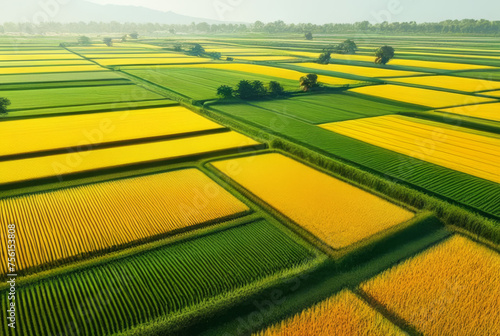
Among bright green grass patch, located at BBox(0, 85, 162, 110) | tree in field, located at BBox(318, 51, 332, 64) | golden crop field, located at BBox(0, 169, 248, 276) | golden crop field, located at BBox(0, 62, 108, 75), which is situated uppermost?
tree in field, located at BBox(318, 51, 332, 64)

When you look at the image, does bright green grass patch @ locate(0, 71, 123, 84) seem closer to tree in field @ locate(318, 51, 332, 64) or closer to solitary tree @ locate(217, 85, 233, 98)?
solitary tree @ locate(217, 85, 233, 98)

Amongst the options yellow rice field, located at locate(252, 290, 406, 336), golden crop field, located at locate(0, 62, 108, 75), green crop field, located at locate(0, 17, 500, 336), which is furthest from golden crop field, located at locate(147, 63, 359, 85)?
yellow rice field, located at locate(252, 290, 406, 336)

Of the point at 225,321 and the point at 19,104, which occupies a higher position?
the point at 19,104

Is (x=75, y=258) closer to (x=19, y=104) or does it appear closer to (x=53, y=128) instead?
(x=53, y=128)

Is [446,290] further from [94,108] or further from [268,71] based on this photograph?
[268,71]

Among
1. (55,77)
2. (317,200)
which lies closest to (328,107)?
(317,200)

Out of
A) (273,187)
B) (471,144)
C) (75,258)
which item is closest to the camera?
(75,258)

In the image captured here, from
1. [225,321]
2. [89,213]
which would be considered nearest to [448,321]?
[225,321]
